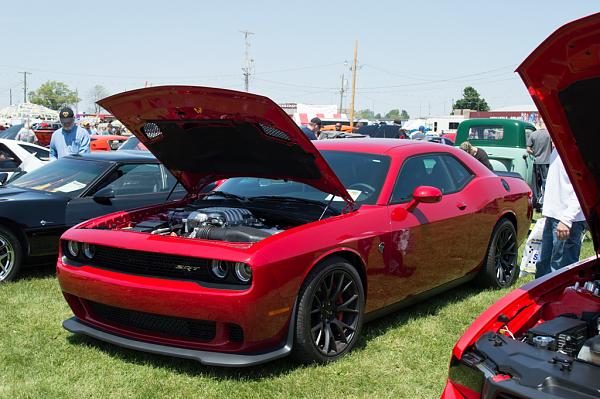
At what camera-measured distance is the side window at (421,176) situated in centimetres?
477

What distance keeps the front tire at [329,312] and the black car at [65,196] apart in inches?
118

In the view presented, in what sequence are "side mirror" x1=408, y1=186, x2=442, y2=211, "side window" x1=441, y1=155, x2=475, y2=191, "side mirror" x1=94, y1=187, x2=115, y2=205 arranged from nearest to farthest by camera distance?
"side mirror" x1=408, y1=186, x2=442, y2=211 → "side window" x1=441, y1=155, x2=475, y2=191 → "side mirror" x1=94, y1=187, x2=115, y2=205

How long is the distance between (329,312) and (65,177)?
3.69 m

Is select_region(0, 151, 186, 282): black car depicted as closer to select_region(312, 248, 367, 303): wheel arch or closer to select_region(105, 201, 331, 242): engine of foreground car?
select_region(105, 201, 331, 242): engine of foreground car

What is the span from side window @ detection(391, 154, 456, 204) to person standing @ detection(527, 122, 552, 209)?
6422mm

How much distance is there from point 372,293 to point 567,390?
2.20 metres

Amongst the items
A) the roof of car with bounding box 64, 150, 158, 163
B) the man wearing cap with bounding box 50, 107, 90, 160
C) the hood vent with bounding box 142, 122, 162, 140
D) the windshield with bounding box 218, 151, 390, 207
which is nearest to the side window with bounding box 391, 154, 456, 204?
the windshield with bounding box 218, 151, 390, 207

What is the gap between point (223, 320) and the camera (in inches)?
140

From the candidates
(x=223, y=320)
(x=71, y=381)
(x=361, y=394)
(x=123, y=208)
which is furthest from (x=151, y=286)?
(x=123, y=208)

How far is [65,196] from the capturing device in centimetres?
616

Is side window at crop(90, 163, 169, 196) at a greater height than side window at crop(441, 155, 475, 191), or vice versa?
side window at crop(441, 155, 475, 191)

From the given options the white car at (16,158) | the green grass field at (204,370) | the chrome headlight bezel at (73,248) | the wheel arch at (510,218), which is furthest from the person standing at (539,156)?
the chrome headlight bezel at (73,248)

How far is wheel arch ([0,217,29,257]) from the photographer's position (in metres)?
5.78

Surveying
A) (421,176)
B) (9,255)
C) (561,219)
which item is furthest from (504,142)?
(9,255)
